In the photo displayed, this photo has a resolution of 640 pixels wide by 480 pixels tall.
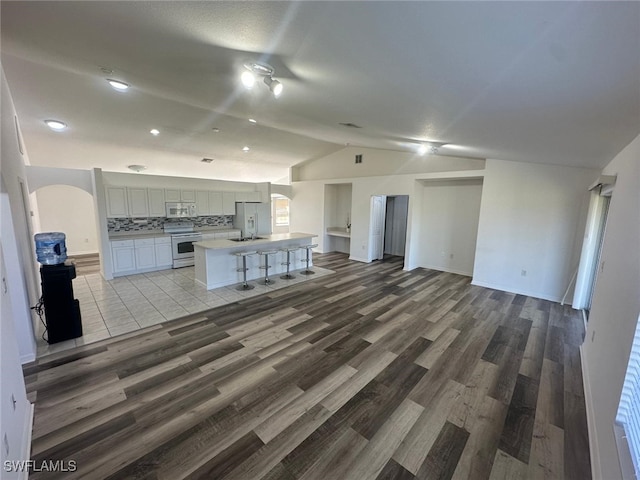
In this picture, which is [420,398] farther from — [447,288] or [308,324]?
[447,288]

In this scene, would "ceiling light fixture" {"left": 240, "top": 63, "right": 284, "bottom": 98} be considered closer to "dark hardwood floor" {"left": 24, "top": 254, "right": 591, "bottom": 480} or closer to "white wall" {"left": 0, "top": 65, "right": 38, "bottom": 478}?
"white wall" {"left": 0, "top": 65, "right": 38, "bottom": 478}

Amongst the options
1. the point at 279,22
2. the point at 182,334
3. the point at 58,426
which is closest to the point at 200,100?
the point at 279,22

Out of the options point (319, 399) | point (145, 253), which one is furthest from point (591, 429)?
point (145, 253)

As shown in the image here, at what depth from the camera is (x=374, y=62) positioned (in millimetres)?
1634

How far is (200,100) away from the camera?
3416mm

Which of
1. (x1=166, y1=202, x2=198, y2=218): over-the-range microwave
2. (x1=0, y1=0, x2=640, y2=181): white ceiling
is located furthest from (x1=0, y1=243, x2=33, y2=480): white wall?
(x1=166, y1=202, x2=198, y2=218): over-the-range microwave

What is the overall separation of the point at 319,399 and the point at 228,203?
6638 mm

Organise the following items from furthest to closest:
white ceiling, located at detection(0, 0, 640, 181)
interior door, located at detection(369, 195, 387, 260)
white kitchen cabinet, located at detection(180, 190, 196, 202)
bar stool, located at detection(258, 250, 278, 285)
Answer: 1. interior door, located at detection(369, 195, 387, 260)
2. white kitchen cabinet, located at detection(180, 190, 196, 202)
3. bar stool, located at detection(258, 250, 278, 285)
4. white ceiling, located at detection(0, 0, 640, 181)

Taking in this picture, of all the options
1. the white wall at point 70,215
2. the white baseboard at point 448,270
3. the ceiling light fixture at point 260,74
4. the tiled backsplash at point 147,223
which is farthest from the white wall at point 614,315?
the white wall at point 70,215

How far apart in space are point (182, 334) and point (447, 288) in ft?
16.0

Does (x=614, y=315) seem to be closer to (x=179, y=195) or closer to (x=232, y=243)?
(x=232, y=243)

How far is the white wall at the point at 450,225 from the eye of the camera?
6156mm

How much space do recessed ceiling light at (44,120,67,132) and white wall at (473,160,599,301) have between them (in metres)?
8.00

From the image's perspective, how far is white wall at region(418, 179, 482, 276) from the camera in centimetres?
616
